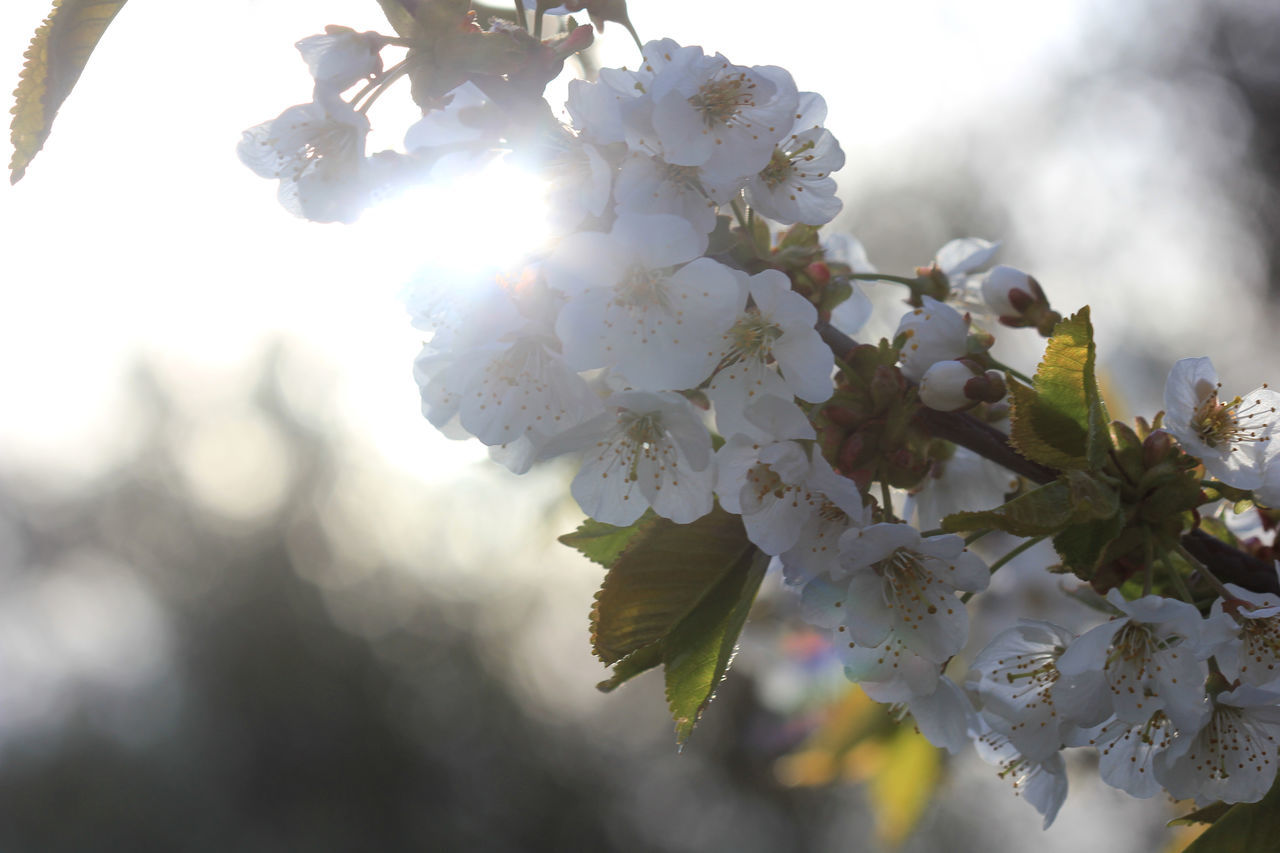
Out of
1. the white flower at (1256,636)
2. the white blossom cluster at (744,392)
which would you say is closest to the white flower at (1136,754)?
the white blossom cluster at (744,392)

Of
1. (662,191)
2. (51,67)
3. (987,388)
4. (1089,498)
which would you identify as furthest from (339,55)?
(1089,498)

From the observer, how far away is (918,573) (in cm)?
113

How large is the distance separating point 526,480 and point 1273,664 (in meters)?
1.48

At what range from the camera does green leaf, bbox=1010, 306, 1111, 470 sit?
101cm

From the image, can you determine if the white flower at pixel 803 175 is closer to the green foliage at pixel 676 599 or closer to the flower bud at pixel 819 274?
the flower bud at pixel 819 274

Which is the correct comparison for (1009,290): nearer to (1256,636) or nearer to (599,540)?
(1256,636)

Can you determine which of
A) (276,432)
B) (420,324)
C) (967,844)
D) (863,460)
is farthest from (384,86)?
(276,432)

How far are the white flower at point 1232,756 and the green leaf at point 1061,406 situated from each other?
35 cm

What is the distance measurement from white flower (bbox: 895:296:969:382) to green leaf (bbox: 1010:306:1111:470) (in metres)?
0.17

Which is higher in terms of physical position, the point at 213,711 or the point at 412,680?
the point at 412,680

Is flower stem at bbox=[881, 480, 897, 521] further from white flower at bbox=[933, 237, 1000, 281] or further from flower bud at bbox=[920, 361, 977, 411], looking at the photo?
white flower at bbox=[933, 237, 1000, 281]

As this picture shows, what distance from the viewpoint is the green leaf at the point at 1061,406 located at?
3.32 ft

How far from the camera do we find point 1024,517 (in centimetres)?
91

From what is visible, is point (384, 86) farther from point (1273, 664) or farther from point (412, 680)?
point (412, 680)
